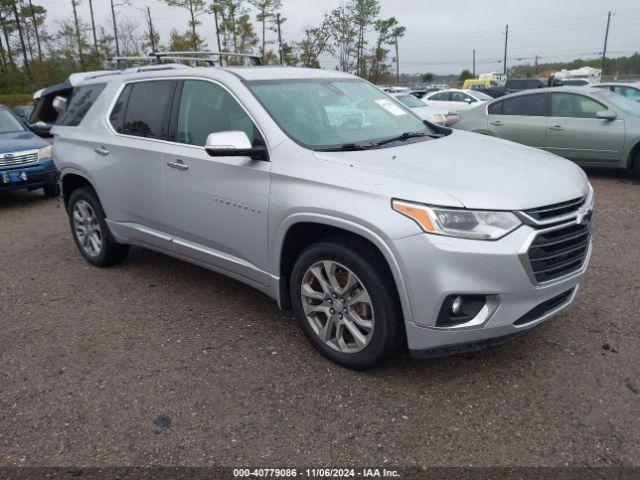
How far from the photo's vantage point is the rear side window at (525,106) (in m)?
9.05

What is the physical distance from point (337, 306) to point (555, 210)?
131cm

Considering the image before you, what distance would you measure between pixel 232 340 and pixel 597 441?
2.25m

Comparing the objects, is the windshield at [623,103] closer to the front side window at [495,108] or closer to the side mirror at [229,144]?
the front side window at [495,108]

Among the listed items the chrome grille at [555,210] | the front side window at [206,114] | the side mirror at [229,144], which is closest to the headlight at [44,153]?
the front side window at [206,114]

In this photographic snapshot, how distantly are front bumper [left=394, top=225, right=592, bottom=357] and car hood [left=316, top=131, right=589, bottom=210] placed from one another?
0.21 meters

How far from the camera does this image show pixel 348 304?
3.09 m

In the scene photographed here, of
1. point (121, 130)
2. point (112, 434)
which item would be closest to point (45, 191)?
point (121, 130)

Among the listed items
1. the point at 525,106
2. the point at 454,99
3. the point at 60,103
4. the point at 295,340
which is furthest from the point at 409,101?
the point at 295,340

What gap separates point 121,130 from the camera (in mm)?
4551

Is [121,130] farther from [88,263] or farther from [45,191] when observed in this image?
[45,191]

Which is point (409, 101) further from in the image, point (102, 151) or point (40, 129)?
point (102, 151)

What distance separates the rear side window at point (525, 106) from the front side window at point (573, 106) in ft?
0.71

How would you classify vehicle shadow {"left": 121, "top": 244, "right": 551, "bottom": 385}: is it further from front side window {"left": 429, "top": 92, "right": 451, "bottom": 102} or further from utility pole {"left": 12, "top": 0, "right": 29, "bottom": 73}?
utility pole {"left": 12, "top": 0, "right": 29, "bottom": 73}

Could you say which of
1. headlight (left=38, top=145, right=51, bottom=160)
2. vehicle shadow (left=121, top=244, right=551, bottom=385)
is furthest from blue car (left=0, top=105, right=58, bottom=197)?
vehicle shadow (left=121, top=244, right=551, bottom=385)
